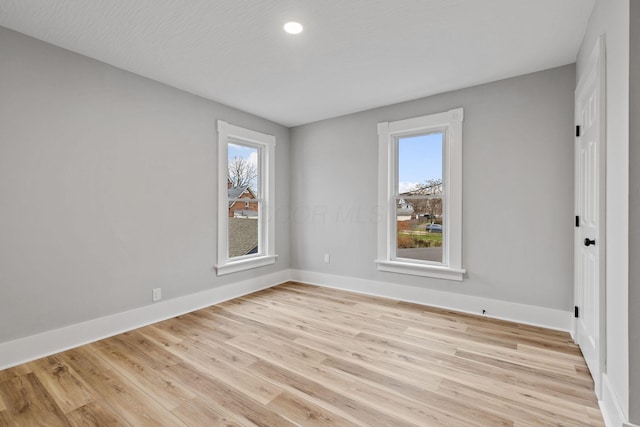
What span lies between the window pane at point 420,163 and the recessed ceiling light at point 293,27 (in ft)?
6.83

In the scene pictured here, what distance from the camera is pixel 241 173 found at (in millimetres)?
4242

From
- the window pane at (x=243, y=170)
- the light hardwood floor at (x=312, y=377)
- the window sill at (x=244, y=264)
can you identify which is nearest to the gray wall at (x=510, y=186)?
the light hardwood floor at (x=312, y=377)

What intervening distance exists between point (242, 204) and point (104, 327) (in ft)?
6.80

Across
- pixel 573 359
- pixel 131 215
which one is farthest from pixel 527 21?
pixel 131 215

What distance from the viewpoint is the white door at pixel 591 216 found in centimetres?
174

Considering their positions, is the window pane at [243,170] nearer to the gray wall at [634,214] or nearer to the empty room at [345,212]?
the empty room at [345,212]

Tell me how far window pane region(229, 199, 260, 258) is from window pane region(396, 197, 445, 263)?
2026 millimetres

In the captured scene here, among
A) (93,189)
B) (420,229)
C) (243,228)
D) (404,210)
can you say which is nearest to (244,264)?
(243,228)

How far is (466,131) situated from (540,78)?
770 millimetres

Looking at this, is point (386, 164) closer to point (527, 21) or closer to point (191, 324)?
point (527, 21)

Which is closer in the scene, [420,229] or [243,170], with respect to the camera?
[420,229]

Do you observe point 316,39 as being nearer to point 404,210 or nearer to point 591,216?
point 404,210

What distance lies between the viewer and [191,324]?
10.0 ft

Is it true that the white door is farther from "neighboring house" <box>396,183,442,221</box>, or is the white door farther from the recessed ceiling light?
the recessed ceiling light
